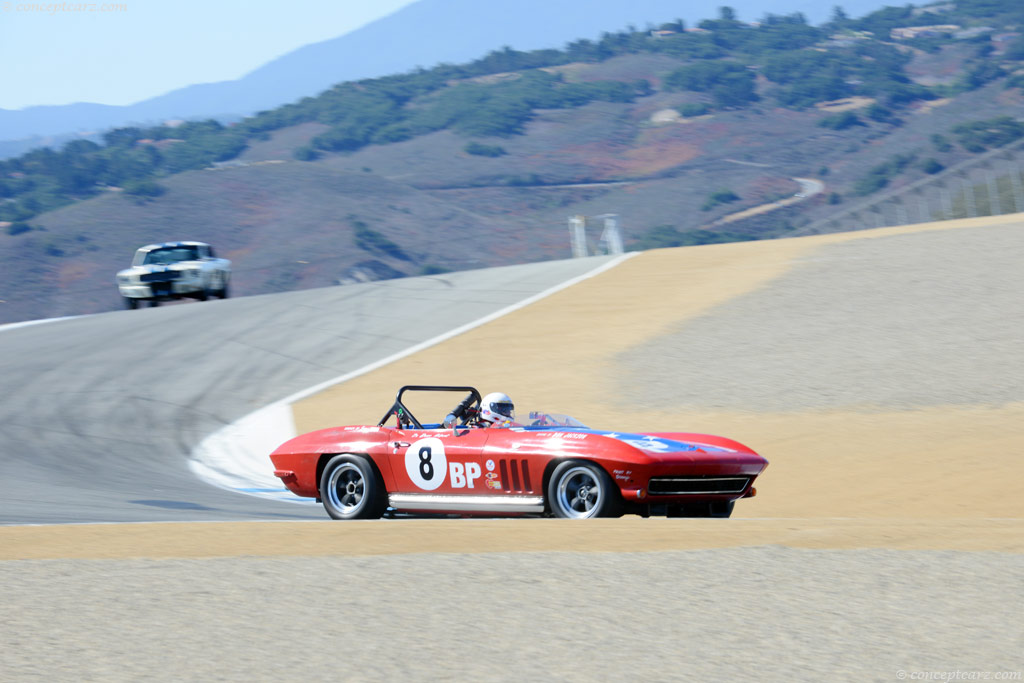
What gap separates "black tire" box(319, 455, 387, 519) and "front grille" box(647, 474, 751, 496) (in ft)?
7.46

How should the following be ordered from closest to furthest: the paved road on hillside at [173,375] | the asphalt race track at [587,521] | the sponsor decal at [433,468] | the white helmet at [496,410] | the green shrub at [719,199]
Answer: the asphalt race track at [587,521], the sponsor decal at [433,468], the white helmet at [496,410], the paved road on hillside at [173,375], the green shrub at [719,199]

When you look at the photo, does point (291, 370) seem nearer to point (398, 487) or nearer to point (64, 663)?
point (398, 487)

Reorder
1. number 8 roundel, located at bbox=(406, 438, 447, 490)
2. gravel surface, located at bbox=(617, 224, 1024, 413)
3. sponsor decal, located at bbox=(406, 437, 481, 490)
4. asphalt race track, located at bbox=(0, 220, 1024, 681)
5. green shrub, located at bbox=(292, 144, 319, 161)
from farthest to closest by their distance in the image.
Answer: green shrub, located at bbox=(292, 144, 319, 161), gravel surface, located at bbox=(617, 224, 1024, 413), number 8 roundel, located at bbox=(406, 438, 447, 490), sponsor decal, located at bbox=(406, 437, 481, 490), asphalt race track, located at bbox=(0, 220, 1024, 681)

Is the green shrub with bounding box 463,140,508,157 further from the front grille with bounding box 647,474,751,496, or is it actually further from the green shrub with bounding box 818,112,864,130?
the front grille with bounding box 647,474,751,496

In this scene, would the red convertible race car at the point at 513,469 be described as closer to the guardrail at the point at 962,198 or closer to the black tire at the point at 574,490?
the black tire at the point at 574,490

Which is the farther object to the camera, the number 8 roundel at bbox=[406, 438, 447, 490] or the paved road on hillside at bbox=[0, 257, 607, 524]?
the paved road on hillside at bbox=[0, 257, 607, 524]

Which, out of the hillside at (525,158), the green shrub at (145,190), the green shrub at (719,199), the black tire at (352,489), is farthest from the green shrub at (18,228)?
the black tire at (352,489)

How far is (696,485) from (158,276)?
19478 millimetres

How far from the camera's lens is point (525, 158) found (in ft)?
396

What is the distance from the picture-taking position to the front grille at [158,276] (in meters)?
25.5

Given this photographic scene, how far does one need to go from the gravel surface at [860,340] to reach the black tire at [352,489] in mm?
5988

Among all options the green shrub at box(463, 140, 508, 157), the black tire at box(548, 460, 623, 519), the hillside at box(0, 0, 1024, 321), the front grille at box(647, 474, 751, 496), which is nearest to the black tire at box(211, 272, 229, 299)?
the black tire at box(548, 460, 623, 519)

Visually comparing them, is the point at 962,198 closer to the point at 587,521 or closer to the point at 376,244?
the point at 587,521

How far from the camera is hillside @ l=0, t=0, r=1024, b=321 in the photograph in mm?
85312
